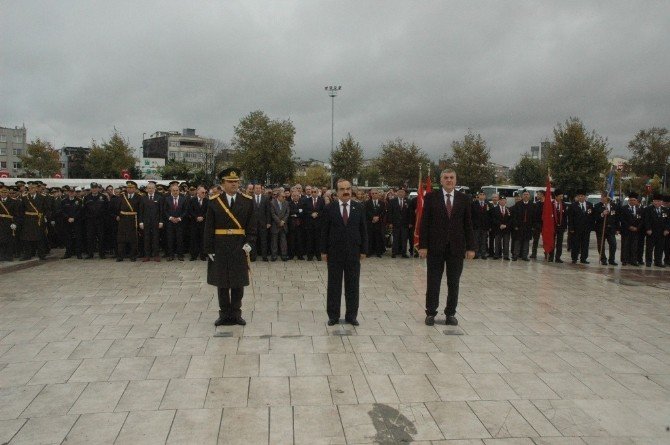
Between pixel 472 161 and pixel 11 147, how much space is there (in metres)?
92.9

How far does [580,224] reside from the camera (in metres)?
14.8

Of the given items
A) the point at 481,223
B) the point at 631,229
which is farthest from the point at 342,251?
the point at 631,229

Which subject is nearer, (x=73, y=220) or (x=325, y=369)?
(x=325, y=369)

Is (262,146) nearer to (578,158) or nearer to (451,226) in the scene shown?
(578,158)

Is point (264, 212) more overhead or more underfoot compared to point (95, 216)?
more overhead

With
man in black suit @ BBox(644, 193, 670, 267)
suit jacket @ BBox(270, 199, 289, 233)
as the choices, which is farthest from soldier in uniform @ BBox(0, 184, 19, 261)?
man in black suit @ BBox(644, 193, 670, 267)

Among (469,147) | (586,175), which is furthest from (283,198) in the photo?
(469,147)

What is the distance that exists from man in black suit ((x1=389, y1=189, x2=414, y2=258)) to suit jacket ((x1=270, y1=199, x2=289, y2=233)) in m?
3.15

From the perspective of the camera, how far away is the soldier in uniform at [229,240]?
7.01 metres

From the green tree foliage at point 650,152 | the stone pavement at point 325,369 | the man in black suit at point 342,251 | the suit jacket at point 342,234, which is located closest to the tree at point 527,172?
the green tree foliage at point 650,152

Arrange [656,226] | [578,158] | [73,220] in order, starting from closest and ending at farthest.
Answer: [73,220] → [656,226] → [578,158]

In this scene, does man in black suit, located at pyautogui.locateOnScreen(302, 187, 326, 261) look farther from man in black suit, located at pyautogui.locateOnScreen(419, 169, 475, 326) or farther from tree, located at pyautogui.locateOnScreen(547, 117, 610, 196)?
tree, located at pyautogui.locateOnScreen(547, 117, 610, 196)

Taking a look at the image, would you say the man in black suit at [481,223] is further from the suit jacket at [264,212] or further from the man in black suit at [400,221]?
the suit jacket at [264,212]

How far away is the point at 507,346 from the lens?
639cm
